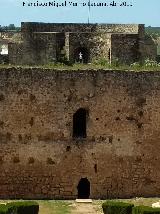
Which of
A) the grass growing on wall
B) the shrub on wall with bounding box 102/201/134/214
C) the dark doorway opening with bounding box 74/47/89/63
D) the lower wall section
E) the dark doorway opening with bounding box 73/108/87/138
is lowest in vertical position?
the shrub on wall with bounding box 102/201/134/214

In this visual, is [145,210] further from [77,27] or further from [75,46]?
[77,27]

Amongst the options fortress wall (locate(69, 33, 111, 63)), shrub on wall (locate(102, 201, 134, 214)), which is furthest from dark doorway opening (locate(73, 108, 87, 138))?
fortress wall (locate(69, 33, 111, 63))

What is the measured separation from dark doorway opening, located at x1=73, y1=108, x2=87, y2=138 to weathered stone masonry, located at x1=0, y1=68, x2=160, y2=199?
28 cm

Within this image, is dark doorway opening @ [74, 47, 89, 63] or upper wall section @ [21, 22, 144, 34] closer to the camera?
dark doorway opening @ [74, 47, 89, 63]

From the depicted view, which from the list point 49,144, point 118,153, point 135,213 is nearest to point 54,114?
point 49,144

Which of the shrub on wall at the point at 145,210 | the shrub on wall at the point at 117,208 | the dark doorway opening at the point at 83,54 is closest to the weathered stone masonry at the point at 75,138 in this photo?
the shrub on wall at the point at 117,208

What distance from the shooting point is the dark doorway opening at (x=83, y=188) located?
23250mm

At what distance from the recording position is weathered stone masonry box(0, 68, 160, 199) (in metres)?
22.7

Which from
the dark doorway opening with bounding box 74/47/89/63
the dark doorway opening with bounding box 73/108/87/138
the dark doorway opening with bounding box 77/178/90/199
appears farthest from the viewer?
the dark doorway opening with bounding box 74/47/89/63

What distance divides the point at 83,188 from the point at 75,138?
1.81 metres

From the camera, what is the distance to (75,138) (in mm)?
22938

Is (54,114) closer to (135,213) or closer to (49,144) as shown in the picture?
(49,144)

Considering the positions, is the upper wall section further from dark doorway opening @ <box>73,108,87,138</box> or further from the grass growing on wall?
dark doorway opening @ <box>73,108,87,138</box>

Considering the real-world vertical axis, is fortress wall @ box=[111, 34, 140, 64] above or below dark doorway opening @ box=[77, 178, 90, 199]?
above
